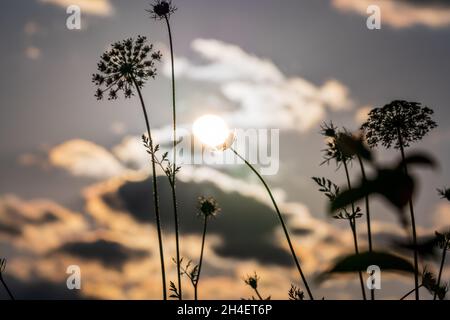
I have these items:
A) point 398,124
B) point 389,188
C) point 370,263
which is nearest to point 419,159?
point 389,188

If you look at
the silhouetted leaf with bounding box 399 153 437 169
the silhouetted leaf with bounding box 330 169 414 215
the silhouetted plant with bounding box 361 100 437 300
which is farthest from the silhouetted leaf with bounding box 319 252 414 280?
the silhouetted plant with bounding box 361 100 437 300

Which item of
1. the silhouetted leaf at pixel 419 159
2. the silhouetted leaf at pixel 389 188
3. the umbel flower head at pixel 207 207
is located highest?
the umbel flower head at pixel 207 207

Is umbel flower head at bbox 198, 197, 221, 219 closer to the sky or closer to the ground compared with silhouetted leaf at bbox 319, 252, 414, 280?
closer to the sky

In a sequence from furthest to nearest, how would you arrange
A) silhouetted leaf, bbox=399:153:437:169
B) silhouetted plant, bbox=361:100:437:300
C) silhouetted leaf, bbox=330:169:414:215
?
silhouetted plant, bbox=361:100:437:300 → silhouetted leaf, bbox=399:153:437:169 → silhouetted leaf, bbox=330:169:414:215

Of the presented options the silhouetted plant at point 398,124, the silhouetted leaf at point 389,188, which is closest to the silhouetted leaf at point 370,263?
the silhouetted leaf at point 389,188

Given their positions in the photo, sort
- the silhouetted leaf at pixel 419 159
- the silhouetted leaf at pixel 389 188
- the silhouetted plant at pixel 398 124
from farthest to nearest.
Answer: the silhouetted plant at pixel 398 124, the silhouetted leaf at pixel 419 159, the silhouetted leaf at pixel 389 188

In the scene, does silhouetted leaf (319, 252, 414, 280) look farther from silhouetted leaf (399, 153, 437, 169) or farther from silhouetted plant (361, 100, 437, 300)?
silhouetted plant (361, 100, 437, 300)

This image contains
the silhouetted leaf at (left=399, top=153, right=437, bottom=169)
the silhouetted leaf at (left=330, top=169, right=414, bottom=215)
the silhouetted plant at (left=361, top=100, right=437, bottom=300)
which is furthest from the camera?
the silhouetted plant at (left=361, top=100, right=437, bottom=300)

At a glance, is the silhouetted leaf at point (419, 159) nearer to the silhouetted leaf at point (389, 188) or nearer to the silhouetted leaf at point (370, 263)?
the silhouetted leaf at point (389, 188)
